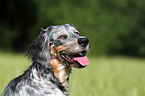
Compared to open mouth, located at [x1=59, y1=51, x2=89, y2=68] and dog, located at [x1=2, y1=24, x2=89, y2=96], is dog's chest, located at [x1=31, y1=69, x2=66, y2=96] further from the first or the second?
open mouth, located at [x1=59, y1=51, x2=89, y2=68]

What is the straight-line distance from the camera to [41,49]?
152 inches

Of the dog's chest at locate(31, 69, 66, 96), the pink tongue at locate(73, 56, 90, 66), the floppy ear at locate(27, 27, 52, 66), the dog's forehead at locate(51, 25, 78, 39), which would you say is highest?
the dog's forehead at locate(51, 25, 78, 39)

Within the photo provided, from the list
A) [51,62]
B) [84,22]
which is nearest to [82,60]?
[51,62]

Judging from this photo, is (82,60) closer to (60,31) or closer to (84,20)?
(60,31)

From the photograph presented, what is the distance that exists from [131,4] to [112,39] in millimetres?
14297

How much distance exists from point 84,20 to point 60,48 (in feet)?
63.4

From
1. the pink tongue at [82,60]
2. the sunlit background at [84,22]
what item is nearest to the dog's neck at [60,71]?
the pink tongue at [82,60]

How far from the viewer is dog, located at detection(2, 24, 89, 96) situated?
Result: 3.39 meters

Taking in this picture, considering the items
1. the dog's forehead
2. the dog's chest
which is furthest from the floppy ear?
the dog's chest

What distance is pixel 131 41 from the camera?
128 feet

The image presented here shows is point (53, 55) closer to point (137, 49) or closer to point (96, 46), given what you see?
point (96, 46)

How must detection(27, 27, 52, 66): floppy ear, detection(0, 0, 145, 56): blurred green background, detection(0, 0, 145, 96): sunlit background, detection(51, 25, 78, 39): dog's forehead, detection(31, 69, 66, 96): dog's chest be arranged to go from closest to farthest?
1. detection(31, 69, 66, 96): dog's chest
2. detection(27, 27, 52, 66): floppy ear
3. detection(51, 25, 78, 39): dog's forehead
4. detection(0, 0, 145, 96): sunlit background
5. detection(0, 0, 145, 56): blurred green background

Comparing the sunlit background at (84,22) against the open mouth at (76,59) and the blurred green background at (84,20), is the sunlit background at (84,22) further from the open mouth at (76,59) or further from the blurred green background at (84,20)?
the open mouth at (76,59)

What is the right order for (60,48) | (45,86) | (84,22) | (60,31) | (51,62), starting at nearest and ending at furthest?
(45,86) → (51,62) → (60,48) → (60,31) → (84,22)
